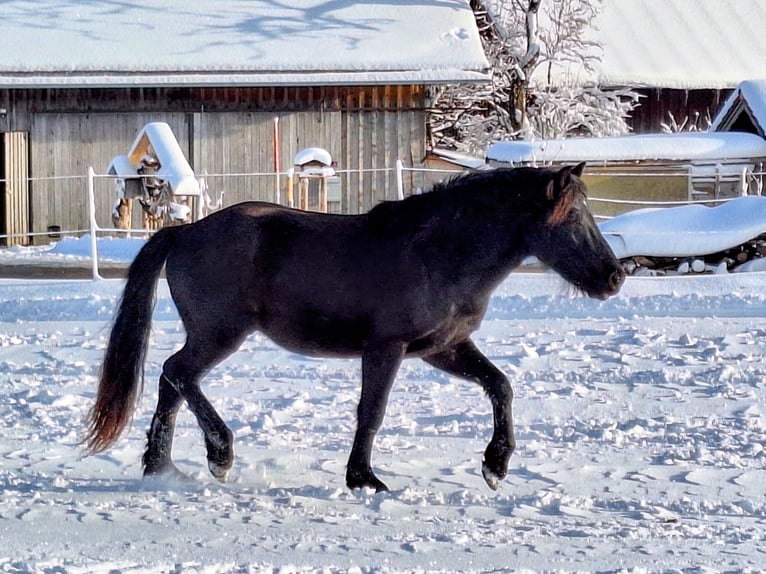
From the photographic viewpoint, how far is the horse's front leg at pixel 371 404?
6059 millimetres

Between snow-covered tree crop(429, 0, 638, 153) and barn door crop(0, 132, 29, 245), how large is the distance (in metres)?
9.76

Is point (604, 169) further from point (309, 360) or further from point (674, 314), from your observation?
point (309, 360)

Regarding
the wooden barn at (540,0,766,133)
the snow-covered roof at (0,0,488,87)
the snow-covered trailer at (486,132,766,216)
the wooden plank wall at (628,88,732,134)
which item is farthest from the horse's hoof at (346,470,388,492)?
the wooden plank wall at (628,88,732,134)

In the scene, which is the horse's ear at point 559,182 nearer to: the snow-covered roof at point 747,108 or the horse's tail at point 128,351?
the horse's tail at point 128,351

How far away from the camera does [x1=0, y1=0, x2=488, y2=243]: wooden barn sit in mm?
21859

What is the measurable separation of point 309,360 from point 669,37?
28.0 m

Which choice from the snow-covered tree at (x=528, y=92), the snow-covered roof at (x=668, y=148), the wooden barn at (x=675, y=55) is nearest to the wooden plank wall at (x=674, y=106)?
the wooden barn at (x=675, y=55)

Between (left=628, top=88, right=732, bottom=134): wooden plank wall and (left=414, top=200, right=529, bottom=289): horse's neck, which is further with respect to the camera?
(left=628, top=88, right=732, bottom=134): wooden plank wall

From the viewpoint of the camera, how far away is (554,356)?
33.2 feet

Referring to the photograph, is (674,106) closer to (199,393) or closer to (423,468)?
(423,468)

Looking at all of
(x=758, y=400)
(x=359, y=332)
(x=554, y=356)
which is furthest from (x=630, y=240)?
(x=359, y=332)

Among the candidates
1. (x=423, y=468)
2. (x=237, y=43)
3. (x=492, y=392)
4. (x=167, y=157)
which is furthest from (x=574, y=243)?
(x=237, y=43)

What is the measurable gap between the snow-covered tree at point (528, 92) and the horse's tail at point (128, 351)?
21560mm

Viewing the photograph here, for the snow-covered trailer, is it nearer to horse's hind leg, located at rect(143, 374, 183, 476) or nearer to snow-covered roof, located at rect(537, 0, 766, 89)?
snow-covered roof, located at rect(537, 0, 766, 89)
